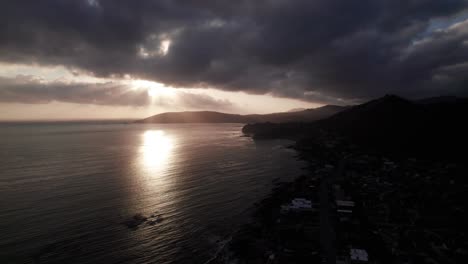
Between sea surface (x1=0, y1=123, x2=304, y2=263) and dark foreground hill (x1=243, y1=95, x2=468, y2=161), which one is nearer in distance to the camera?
sea surface (x1=0, y1=123, x2=304, y2=263)

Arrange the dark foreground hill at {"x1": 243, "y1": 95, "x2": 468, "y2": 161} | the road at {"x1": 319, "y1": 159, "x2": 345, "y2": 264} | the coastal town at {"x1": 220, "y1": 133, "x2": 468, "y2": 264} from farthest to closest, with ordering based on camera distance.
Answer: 1. the dark foreground hill at {"x1": 243, "y1": 95, "x2": 468, "y2": 161}
2. the road at {"x1": 319, "y1": 159, "x2": 345, "y2": 264}
3. the coastal town at {"x1": 220, "y1": 133, "x2": 468, "y2": 264}

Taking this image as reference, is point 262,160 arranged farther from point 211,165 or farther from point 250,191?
point 250,191

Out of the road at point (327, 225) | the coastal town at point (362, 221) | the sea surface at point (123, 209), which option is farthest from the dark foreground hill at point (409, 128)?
the sea surface at point (123, 209)

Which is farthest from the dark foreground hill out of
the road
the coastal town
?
the road

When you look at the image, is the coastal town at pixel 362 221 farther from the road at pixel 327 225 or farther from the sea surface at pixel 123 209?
the sea surface at pixel 123 209

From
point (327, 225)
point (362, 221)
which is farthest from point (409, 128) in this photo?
point (327, 225)

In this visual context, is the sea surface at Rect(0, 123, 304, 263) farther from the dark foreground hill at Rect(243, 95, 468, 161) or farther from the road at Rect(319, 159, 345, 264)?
the dark foreground hill at Rect(243, 95, 468, 161)
